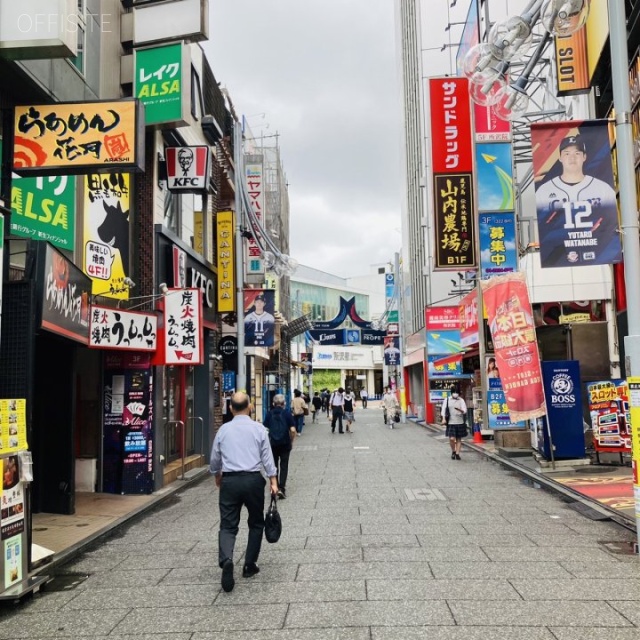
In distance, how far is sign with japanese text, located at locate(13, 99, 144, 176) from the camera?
26.6 feet

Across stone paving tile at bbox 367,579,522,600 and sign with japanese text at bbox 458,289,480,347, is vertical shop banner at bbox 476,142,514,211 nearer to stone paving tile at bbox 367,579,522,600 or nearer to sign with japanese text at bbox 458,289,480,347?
sign with japanese text at bbox 458,289,480,347

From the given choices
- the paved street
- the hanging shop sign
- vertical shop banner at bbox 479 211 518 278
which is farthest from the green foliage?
the hanging shop sign

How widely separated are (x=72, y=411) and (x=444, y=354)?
22908mm

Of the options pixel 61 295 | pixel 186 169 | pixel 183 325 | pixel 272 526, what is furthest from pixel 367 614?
pixel 186 169

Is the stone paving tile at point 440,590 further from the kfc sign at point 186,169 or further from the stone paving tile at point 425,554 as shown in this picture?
the kfc sign at point 186,169

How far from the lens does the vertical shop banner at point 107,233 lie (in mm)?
11508

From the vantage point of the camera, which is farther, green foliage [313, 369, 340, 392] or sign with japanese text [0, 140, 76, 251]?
→ green foliage [313, 369, 340, 392]

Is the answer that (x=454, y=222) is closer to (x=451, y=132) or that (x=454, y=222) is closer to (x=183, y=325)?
(x=451, y=132)

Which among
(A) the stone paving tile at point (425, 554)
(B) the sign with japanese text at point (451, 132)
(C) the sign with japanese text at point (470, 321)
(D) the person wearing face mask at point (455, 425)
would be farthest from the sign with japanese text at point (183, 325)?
(B) the sign with japanese text at point (451, 132)

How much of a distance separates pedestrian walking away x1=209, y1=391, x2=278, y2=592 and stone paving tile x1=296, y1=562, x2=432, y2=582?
0.55 metres

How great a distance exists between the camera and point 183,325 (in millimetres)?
13352

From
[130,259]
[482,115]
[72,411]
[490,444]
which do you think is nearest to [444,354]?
[490,444]

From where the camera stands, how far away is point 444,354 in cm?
3173

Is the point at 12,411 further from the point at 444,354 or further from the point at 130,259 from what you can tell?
the point at 444,354
